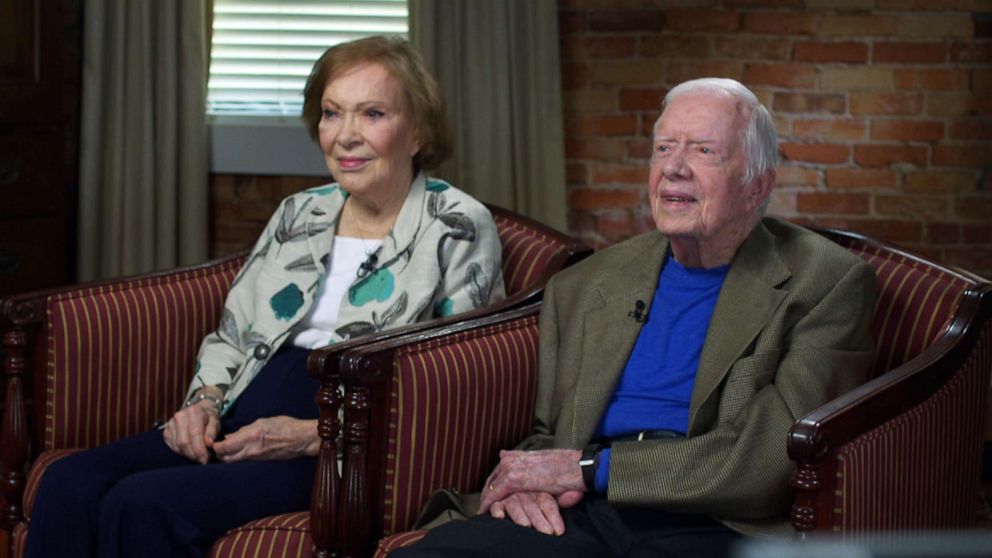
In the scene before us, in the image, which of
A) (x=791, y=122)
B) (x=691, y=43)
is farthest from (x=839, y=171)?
(x=691, y=43)

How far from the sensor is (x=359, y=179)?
111 inches

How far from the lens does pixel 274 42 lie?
4.24m

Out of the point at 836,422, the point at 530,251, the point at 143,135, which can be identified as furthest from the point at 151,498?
the point at 143,135

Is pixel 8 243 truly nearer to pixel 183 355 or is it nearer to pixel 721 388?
pixel 183 355

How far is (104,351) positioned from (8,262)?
1214 millimetres

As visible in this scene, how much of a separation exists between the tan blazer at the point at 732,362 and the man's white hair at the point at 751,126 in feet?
0.40

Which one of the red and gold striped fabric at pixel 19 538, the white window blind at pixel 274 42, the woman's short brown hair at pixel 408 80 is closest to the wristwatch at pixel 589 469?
the woman's short brown hair at pixel 408 80

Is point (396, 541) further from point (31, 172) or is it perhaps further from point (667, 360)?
point (31, 172)

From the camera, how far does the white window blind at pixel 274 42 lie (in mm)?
4203

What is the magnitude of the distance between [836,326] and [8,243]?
8.29ft

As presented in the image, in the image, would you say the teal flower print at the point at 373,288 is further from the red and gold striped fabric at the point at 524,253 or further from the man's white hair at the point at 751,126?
the man's white hair at the point at 751,126

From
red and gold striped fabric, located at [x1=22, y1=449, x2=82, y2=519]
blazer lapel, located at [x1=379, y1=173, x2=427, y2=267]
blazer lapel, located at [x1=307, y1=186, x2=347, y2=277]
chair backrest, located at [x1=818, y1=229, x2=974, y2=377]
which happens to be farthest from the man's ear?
red and gold striped fabric, located at [x1=22, y1=449, x2=82, y2=519]

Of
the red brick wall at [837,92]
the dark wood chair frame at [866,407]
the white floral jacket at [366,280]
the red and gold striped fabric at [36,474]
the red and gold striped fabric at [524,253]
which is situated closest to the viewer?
the dark wood chair frame at [866,407]

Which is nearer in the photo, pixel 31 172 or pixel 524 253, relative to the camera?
pixel 524 253
